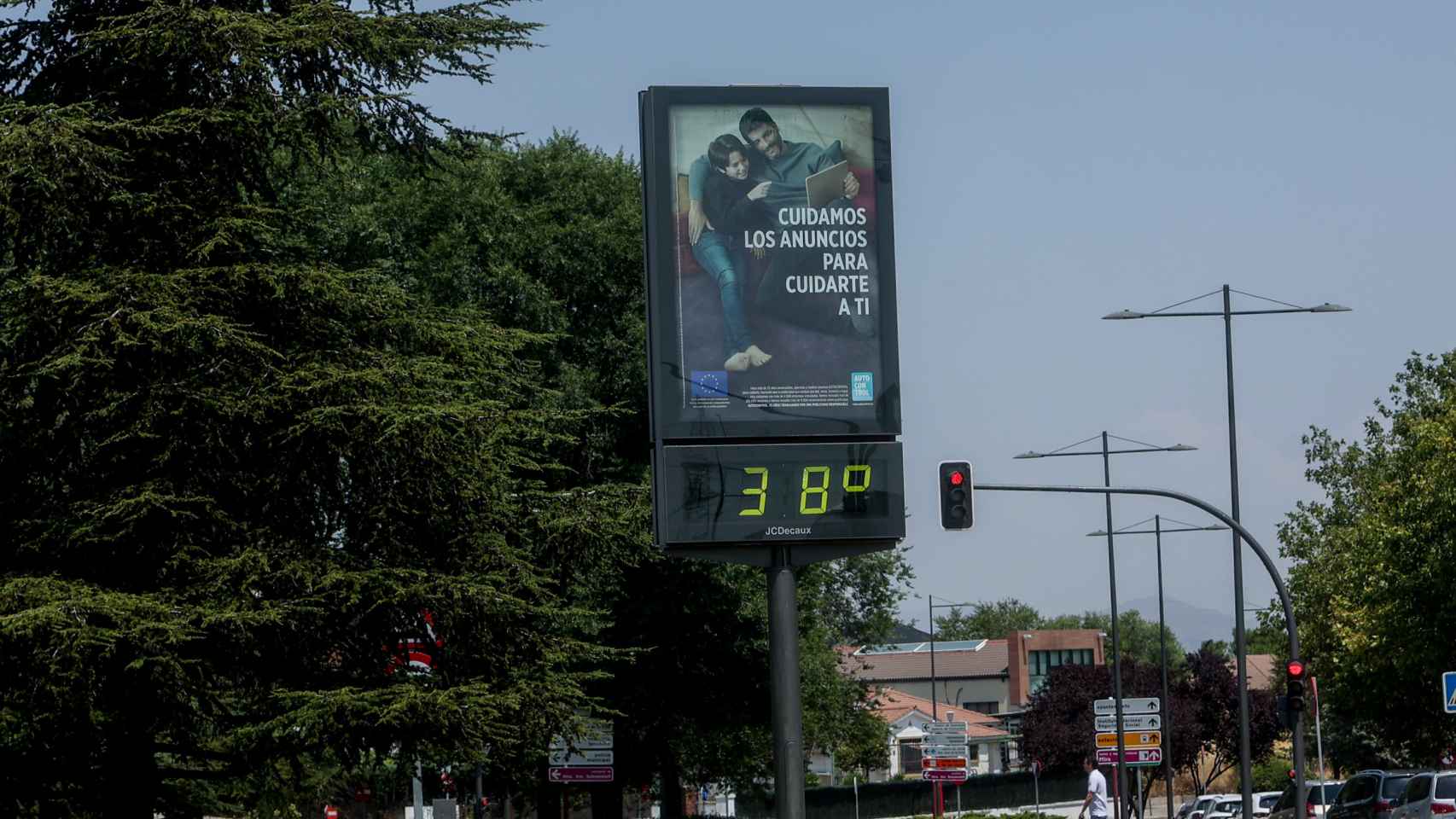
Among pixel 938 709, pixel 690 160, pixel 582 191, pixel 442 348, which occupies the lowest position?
pixel 938 709

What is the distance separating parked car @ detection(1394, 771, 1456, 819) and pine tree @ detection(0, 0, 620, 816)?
16242mm

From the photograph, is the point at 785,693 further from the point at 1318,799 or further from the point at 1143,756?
the point at 1318,799

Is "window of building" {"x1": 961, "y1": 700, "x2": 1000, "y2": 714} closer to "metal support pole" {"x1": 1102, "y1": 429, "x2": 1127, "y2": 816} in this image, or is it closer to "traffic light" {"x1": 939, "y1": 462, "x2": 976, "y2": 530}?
"metal support pole" {"x1": 1102, "y1": 429, "x2": 1127, "y2": 816}

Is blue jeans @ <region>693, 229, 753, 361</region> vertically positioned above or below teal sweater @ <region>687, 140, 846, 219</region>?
below

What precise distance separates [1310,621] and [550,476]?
39431mm

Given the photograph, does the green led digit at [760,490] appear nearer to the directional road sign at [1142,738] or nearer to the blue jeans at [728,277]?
the blue jeans at [728,277]

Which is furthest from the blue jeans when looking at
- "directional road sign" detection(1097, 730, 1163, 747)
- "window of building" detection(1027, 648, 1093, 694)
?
"window of building" detection(1027, 648, 1093, 694)

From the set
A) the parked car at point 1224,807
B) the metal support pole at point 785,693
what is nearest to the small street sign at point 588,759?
the metal support pole at point 785,693

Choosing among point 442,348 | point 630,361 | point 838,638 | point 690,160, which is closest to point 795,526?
point 690,160

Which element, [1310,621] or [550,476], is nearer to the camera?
[550,476]

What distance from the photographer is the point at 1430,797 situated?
32.9 meters

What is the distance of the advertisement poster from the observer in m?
21.0

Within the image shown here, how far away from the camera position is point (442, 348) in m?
24.0

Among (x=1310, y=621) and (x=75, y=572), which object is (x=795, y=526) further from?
(x=1310, y=621)
